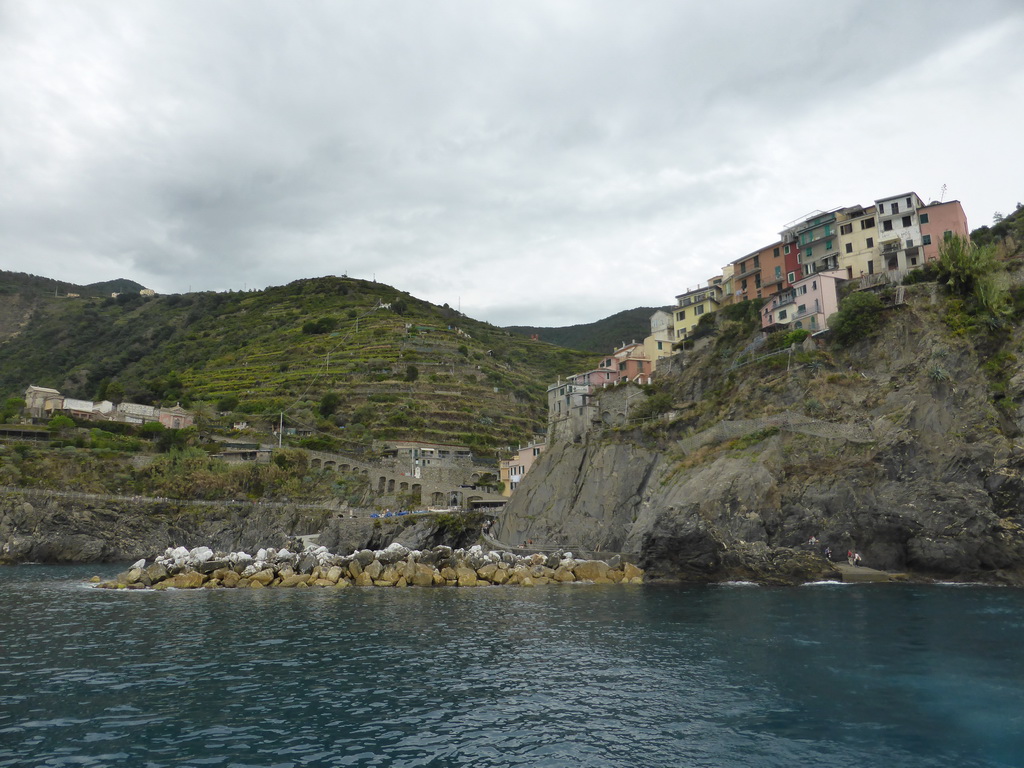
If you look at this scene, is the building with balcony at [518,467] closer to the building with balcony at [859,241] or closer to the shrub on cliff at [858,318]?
the shrub on cliff at [858,318]

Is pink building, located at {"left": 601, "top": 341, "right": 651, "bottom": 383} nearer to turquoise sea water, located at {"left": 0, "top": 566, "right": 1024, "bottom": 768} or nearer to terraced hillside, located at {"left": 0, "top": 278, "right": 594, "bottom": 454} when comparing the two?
terraced hillside, located at {"left": 0, "top": 278, "right": 594, "bottom": 454}

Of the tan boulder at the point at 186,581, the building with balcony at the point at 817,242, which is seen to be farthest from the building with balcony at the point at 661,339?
the tan boulder at the point at 186,581

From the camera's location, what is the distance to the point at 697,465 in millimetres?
51281

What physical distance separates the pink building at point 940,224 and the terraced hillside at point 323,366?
65132 millimetres

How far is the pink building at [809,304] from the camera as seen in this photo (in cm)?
5794

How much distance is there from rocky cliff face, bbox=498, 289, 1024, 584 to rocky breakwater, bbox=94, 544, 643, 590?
4.76m

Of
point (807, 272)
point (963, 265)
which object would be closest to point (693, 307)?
point (807, 272)

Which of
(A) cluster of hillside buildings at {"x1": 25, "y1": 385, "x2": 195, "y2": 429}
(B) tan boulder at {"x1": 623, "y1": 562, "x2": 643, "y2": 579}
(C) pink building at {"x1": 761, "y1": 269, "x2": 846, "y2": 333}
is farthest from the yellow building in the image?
(A) cluster of hillside buildings at {"x1": 25, "y1": 385, "x2": 195, "y2": 429}

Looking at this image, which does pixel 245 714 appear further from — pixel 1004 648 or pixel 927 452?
pixel 927 452

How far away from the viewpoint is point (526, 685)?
1978cm

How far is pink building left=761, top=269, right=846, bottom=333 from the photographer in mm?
57938

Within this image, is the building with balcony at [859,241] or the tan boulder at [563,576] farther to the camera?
the building with balcony at [859,241]

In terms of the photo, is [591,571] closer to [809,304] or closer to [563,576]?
[563,576]

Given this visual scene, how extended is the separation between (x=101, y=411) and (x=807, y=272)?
336 ft
